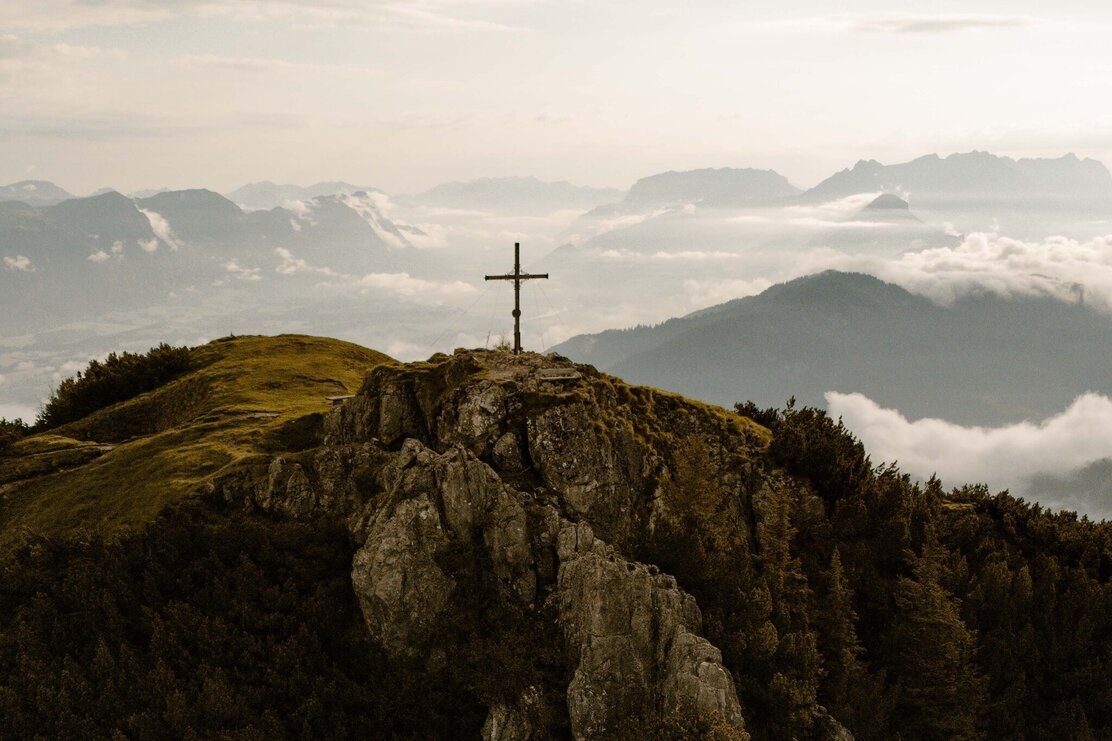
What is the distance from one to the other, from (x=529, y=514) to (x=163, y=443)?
24.5 meters

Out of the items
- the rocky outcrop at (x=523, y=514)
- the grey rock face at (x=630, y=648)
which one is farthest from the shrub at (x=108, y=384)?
the grey rock face at (x=630, y=648)

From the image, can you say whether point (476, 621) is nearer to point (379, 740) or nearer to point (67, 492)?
point (379, 740)

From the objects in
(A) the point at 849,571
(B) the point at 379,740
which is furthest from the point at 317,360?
(A) the point at 849,571

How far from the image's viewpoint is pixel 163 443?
49062 mm

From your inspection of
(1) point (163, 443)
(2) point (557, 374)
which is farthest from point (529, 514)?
(1) point (163, 443)

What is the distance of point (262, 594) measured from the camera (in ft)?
122

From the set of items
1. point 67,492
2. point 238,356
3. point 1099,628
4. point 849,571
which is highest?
point 238,356

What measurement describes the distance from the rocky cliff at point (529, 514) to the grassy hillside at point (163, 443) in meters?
4.22

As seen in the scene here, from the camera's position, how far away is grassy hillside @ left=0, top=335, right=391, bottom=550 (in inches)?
1698

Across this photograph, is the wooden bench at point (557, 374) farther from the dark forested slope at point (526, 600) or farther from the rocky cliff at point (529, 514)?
the dark forested slope at point (526, 600)

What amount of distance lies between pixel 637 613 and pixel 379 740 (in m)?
12.2

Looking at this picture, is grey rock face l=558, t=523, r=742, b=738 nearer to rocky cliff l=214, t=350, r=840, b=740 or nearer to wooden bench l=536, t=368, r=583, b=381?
rocky cliff l=214, t=350, r=840, b=740

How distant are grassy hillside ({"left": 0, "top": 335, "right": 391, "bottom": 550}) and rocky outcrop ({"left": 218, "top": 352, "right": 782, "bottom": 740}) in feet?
14.7

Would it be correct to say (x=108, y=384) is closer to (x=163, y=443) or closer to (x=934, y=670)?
(x=163, y=443)
